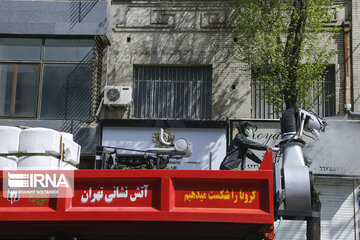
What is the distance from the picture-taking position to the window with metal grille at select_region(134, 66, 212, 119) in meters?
14.3

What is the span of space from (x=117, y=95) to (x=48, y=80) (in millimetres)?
2322

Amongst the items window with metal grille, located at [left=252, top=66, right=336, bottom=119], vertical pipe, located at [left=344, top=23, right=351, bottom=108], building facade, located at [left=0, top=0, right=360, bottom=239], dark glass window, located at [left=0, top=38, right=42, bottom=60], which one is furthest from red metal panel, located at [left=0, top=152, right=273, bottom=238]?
dark glass window, located at [left=0, top=38, right=42, bottom=60]

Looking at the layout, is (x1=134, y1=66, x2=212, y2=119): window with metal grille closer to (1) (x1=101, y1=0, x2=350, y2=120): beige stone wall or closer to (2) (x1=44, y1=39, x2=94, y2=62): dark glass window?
(1) (x1=101, y1=0, x2=350, y2=120): beige stone wall

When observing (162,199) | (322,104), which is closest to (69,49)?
(322,104)

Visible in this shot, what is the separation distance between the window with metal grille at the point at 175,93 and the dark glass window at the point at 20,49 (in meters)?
3.32

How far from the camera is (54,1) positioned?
14.2 m

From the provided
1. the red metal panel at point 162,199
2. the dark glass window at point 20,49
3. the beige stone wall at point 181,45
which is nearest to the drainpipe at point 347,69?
the beige stone wall at point 181,45

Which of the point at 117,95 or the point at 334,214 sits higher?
the point at 117,95

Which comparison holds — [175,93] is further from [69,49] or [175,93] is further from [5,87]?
[5,87]

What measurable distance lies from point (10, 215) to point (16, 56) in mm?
10119

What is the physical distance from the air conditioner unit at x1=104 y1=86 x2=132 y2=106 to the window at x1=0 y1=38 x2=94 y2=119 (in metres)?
0.61

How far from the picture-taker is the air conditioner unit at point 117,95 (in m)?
13.8

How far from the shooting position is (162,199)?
5.09m

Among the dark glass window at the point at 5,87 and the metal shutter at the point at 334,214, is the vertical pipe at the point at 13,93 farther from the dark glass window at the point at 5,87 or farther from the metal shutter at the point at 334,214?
the metal shutter at the point at 334,214
